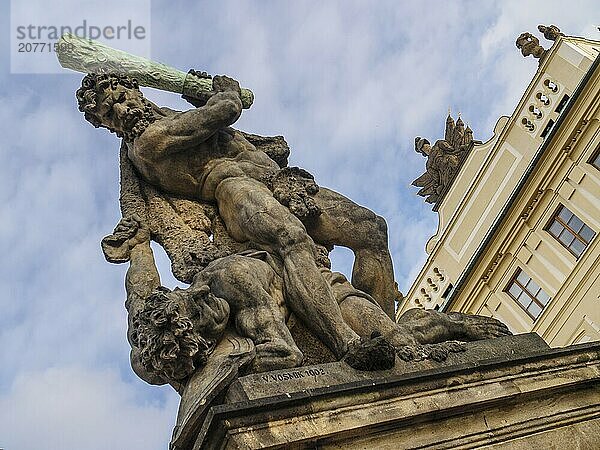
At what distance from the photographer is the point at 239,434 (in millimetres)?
3580

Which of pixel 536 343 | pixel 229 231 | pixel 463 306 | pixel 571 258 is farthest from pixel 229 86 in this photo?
pixel 463 306

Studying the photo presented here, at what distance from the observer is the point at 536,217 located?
21.8m

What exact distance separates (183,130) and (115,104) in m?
0.69

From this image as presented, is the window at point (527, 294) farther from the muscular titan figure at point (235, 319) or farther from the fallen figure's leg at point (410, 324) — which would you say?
the muscular titan figure at point (235, 319)

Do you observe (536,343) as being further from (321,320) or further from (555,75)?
(555,75)

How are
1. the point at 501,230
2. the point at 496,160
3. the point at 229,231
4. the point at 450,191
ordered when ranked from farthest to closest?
the point at 450,191 → the point at 496,160 → the point at 501,230 → the point at 229,231

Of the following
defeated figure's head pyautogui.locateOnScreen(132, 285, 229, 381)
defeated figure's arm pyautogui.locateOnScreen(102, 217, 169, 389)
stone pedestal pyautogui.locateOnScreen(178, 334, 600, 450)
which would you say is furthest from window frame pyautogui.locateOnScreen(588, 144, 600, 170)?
defeated figure's head pyautogui.locateOnScreen(132, 285, 229, 381)

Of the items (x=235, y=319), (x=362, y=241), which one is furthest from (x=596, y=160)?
(x=235, y=319)

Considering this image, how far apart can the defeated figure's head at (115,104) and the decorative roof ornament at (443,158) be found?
20.7 m

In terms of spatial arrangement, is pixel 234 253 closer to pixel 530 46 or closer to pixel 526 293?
pixel 526 293

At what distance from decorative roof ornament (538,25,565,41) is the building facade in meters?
0.04

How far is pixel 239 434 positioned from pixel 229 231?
282cm

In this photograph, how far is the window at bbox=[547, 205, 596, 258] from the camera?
20.6m

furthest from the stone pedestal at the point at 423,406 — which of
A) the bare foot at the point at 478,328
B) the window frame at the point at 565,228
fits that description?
the window frame at the point at 565,228
